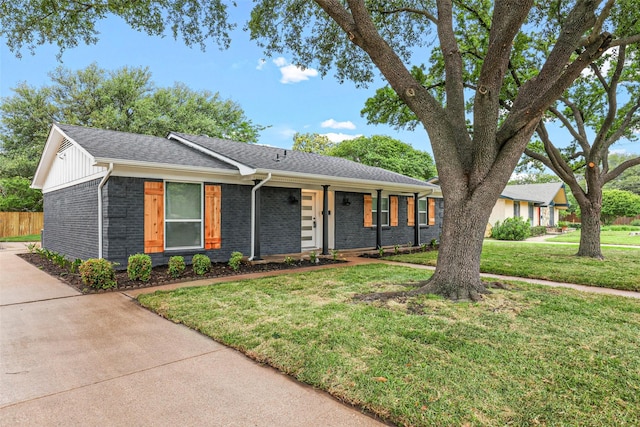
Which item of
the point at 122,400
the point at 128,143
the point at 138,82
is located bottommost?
the point at 122,400

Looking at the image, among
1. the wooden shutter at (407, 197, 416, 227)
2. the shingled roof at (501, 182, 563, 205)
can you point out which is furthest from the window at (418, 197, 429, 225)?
A: the shingled roof at (501, 182, 563, 205)

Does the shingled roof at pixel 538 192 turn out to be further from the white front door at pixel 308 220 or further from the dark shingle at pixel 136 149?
the dark shingle at pixel 136 149

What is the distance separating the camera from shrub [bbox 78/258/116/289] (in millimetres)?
5828

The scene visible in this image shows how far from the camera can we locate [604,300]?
5.05 metres

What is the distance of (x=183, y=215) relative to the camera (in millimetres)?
7941

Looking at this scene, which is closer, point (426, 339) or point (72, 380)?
point (72, 380)

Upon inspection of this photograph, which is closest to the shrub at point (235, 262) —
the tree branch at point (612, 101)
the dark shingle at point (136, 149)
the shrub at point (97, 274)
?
the dark shingle at point (136, 149)

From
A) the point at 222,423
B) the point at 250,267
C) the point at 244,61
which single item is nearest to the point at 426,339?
the point at 222,423

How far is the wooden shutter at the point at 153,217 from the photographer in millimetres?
7359

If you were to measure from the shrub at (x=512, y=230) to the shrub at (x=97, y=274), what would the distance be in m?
18.1

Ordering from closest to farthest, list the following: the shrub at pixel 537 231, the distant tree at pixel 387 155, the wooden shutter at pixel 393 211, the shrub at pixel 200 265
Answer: the shrub at pixel 200 265 < the wooden shutter at pixel 393 211 < the shrub at pixel 537 231 < the distant tree at pixel 387 155

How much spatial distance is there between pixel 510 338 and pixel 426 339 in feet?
2.81

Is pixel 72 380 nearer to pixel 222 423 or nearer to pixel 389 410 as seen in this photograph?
pixel 222 423

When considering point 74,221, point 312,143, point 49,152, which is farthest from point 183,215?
point 312,143
